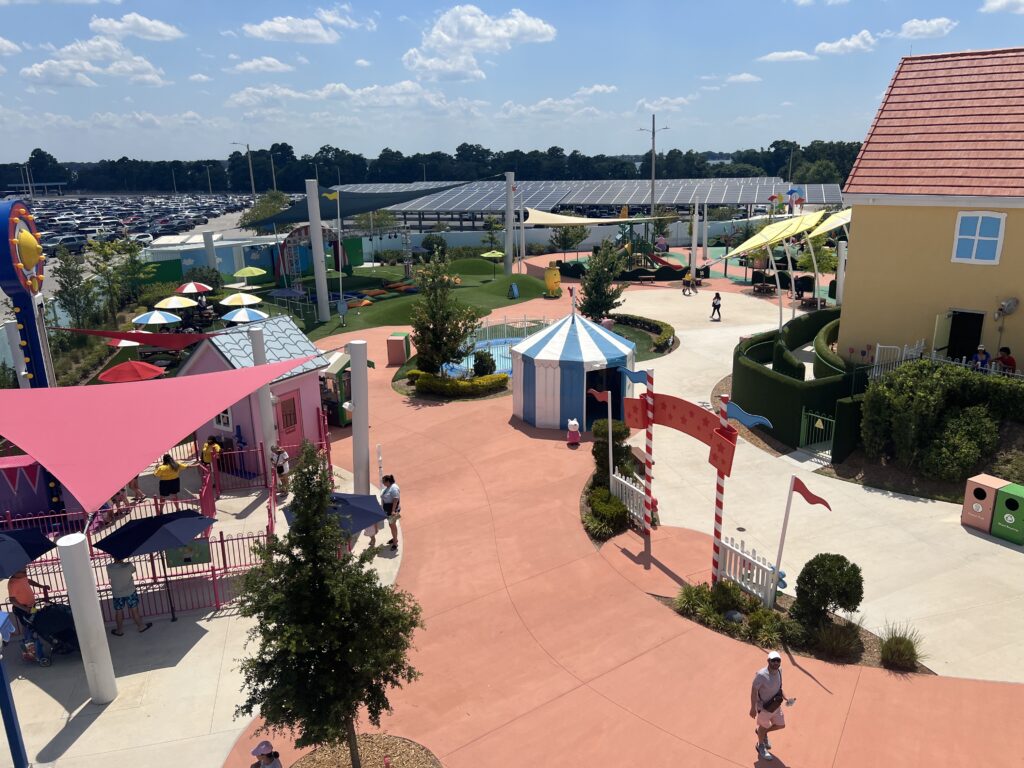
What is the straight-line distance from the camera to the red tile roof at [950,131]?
18.1m

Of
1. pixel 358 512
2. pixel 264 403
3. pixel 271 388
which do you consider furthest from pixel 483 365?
pixel 358 512

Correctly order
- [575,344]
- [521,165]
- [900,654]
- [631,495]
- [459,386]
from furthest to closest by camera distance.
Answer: [521,165] < [459,386] < [575,344] < [631,495] < [900,654]

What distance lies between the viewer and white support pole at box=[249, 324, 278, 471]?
51.8 feet

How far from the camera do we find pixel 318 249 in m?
34.0

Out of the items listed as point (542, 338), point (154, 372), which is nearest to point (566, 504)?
point (542, 338)

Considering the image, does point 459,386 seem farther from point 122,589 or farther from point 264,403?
point 122,589

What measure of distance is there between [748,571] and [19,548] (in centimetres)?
1113

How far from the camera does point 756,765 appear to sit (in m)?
8.54

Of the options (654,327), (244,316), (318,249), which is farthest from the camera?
(318,249)

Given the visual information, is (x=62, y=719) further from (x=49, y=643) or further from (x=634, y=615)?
(x=634, y=615)

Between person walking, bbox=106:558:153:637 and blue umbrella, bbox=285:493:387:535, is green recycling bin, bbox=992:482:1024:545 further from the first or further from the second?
person walking, bbox=106:558:153:637

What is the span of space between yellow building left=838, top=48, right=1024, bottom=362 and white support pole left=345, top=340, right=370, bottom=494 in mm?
13922

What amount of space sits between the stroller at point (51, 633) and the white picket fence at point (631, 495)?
9576 millimetres

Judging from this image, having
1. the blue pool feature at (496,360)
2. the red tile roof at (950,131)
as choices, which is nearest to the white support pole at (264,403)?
the blue pool feature at (496,360)
